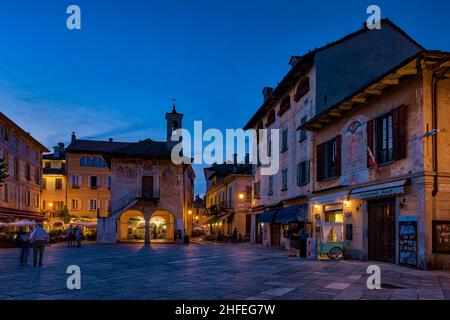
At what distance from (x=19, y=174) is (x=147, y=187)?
43.8 ft

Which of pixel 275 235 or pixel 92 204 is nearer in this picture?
pixel 275 235

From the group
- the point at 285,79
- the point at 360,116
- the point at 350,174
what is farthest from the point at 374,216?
the point at 285,79

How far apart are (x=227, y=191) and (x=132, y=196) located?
1496cm

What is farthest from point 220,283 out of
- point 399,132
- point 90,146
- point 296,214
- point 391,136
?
point 90,146

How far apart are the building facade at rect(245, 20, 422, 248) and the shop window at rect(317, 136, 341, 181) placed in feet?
4.87

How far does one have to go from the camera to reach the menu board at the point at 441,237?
50.0 ft

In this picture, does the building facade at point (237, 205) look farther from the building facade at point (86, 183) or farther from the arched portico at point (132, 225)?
the building facade at point (86, 183)

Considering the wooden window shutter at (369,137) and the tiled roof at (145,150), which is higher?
the tiled roof at (145,150)

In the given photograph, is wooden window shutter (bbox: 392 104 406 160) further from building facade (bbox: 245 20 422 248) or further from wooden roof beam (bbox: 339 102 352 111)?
building facade (bbox: 245 20 422 248)

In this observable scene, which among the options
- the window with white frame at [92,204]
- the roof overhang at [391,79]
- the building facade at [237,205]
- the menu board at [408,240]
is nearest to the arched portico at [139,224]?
the building facade at [237,205]

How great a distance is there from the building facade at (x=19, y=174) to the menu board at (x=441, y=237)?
33.1 meters

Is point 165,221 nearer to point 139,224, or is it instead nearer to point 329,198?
point 139,224

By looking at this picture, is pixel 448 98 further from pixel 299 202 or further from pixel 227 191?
pixel 227 191

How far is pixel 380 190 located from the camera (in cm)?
1783
